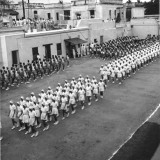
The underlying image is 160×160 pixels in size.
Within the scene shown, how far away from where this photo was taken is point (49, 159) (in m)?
9.78

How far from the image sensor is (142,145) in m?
10.1

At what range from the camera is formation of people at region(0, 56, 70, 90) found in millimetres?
19125

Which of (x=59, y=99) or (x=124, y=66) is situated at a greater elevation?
(x=124, y=66)

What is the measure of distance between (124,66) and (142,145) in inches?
415

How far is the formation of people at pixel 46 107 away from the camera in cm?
1185

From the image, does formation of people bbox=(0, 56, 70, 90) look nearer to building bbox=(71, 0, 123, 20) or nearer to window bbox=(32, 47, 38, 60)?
window bbox=(32, 47, 38, 60)

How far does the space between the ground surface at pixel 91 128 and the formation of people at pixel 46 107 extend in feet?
1.33

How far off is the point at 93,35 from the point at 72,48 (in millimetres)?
4661

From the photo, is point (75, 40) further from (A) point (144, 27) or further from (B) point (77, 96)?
(A) point (144, 27)

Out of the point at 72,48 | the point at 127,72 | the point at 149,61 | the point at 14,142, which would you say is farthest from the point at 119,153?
the point at 72,48

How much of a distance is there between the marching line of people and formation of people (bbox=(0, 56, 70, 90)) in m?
4.75

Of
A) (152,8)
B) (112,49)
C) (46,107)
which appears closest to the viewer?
(46,107)

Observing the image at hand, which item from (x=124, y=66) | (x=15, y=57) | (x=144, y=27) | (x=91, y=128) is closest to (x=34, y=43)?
(x=15, y=57)

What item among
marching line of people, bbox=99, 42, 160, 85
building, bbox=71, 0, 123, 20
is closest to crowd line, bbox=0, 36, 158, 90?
marching line of people, bbox=99, 42, 160, 85
